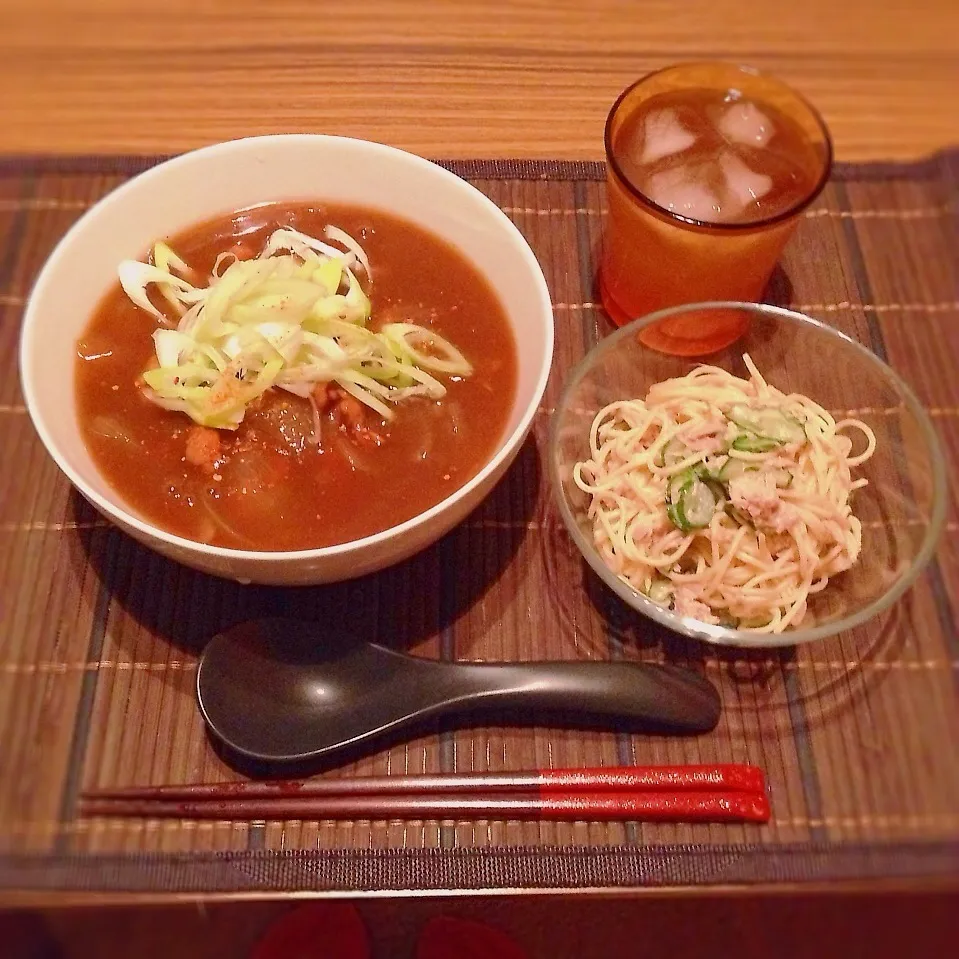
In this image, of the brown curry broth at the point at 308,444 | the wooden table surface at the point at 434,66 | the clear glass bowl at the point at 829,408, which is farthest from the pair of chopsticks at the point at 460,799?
the wooden table surface at the point at 434,66

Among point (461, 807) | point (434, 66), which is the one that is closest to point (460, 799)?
point (461, 807)

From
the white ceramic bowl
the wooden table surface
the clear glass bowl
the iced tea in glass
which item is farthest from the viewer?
the wooden table surface

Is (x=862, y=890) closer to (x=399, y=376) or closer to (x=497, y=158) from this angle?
(x=399, y=376)

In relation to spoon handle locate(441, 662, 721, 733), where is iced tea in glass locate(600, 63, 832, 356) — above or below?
above

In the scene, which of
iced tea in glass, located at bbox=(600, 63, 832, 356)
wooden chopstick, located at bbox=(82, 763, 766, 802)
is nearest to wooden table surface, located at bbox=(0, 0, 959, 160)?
iced tea in glass, located at bbox=(600, 63, 832, 356)

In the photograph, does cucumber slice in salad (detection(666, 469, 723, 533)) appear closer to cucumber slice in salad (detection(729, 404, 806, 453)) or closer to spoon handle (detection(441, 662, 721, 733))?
cucumber slice in salad (detection(729, 404, 806, 453))

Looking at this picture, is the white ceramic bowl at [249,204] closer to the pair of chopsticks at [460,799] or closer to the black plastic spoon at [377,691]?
the black plastic spoon at [377,691]
